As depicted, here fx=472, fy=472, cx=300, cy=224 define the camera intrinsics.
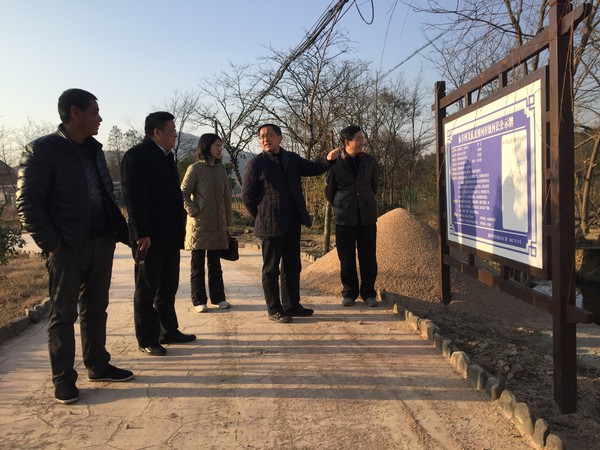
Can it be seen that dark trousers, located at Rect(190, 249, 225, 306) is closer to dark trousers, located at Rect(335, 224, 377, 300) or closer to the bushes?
dark trousers, located at Rect(335, 224, 377, 300)

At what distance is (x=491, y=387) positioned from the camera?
9.87 ft

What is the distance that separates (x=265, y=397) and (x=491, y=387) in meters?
1.46

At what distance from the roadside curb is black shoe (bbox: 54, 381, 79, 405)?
104 inches

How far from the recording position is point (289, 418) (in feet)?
9.31

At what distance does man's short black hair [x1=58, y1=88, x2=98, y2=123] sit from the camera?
3.09 meters

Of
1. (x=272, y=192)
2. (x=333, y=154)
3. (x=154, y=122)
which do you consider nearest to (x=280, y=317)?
(x=272, y=192)

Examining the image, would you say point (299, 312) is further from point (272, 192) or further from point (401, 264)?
point (401, 264)

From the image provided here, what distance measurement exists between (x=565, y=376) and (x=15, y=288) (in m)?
7.47

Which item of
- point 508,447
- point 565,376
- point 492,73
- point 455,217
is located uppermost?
point 492,73

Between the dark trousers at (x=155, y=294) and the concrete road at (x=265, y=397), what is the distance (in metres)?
0.22

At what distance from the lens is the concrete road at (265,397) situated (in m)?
2.62

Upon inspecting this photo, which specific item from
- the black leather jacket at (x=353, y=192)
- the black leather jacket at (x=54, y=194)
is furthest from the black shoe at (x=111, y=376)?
the black leather jacket at (x=353, y=192)

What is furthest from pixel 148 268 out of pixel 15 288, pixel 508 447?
pixel 15 288

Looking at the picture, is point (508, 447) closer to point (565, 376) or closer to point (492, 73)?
point (565, 376)
